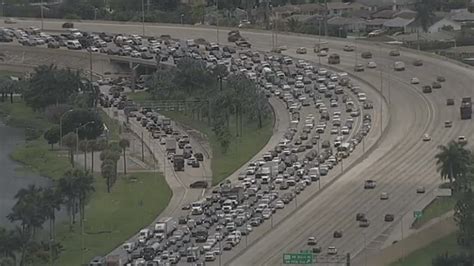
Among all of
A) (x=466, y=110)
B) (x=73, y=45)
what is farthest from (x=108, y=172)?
(x=73, y=45)

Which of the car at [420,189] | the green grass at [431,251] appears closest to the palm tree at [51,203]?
the green grass at [431,251]

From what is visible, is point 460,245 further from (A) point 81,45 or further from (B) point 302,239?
(A) point 81,45

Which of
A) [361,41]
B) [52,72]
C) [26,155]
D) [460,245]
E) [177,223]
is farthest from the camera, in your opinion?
[361,41]

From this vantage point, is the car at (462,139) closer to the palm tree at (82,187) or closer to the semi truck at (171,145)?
the semi truck at (171,145)

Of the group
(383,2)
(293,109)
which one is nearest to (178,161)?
(293,109)

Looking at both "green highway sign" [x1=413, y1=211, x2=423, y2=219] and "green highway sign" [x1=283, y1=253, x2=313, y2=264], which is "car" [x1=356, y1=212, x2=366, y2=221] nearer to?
"green highway sign" [x1=413, y1=211, x2=423, y2=219]

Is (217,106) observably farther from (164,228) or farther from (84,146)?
(164,228)

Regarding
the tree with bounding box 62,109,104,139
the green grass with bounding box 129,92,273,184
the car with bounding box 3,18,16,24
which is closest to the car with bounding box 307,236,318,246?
the green grass with bounding box 129,92,273,184

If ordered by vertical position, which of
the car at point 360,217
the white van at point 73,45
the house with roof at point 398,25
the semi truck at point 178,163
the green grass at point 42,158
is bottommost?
the green grass at point 42,158
